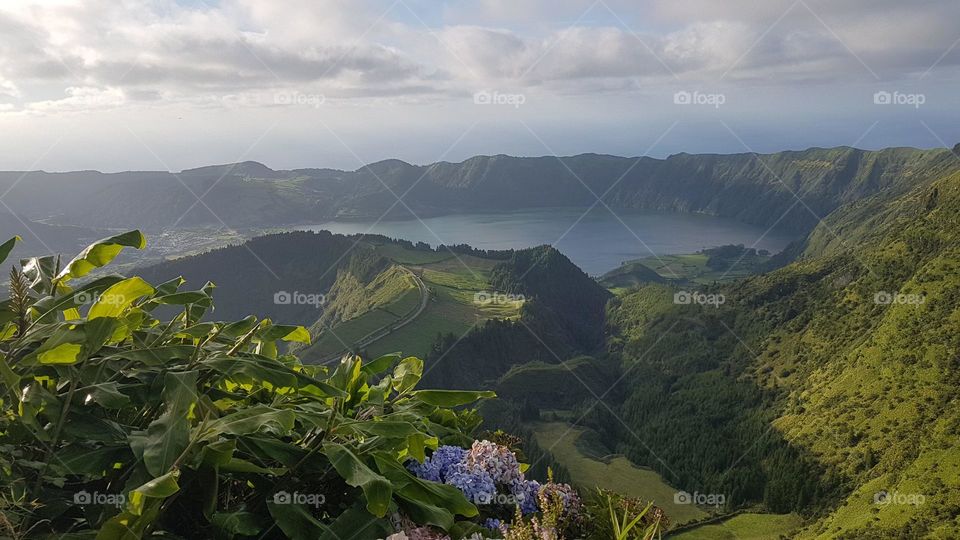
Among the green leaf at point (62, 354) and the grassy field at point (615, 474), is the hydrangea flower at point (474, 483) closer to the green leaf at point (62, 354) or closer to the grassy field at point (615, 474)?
the green leaf at point (62, 354)

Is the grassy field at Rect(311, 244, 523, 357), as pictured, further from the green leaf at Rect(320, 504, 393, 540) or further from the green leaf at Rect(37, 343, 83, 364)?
the green leaf at Rect(320, 504, 393, 540)

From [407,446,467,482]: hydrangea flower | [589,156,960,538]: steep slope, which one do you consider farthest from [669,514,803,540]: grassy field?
[407,446,467,482]: hydrangea flower

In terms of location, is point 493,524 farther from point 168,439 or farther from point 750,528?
point 750,528

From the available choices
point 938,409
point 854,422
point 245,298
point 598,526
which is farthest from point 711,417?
point 598,526

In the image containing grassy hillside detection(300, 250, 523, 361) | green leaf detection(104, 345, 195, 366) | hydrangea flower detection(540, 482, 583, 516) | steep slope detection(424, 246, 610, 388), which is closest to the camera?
green leaf detection(104, 345, 195, 366)

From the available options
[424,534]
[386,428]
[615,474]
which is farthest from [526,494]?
[615,474]

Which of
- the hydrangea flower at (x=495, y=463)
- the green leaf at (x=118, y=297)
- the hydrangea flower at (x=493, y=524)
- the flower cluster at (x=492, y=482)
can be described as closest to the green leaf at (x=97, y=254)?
the green leaf at (x=118, y=297)

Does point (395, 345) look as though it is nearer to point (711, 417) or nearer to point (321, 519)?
point (711, 417)
